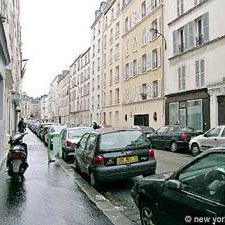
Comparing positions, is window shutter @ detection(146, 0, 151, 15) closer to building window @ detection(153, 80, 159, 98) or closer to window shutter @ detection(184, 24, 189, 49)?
building window @ detection(153, 80, 159, 98)

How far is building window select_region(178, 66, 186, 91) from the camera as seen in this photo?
95.9ft

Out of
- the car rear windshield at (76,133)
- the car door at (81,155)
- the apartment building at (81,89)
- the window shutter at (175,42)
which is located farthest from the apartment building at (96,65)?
the car door at (81,155)

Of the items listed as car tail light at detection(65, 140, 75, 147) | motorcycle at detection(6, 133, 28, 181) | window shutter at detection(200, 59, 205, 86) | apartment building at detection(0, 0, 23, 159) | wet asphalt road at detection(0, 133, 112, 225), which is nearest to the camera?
wet asphalt road at detection(0, 133, 112, 225)

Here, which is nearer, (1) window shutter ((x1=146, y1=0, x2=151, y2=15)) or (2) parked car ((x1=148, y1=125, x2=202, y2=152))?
(2) parked car ((x1=148, y1=125, x2=202, y2=152))

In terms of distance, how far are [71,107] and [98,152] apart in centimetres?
7672

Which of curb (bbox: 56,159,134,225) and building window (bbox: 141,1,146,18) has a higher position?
building window (bbox: 141,1,146,18)

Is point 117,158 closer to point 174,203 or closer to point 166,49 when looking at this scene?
point 174,203

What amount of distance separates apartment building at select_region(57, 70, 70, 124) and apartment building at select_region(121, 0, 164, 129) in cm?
4765

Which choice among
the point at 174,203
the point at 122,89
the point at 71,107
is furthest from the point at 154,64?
the point at 71,107

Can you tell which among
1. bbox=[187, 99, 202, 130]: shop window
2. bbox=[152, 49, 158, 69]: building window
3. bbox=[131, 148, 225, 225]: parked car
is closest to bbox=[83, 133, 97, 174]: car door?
bbox=[131, 148, 225, 225]: parked car

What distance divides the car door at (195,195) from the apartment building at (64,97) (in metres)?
86.4

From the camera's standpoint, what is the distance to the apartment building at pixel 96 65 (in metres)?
59.8

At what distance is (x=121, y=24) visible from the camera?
48.2m

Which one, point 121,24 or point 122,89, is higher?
point 121,24
